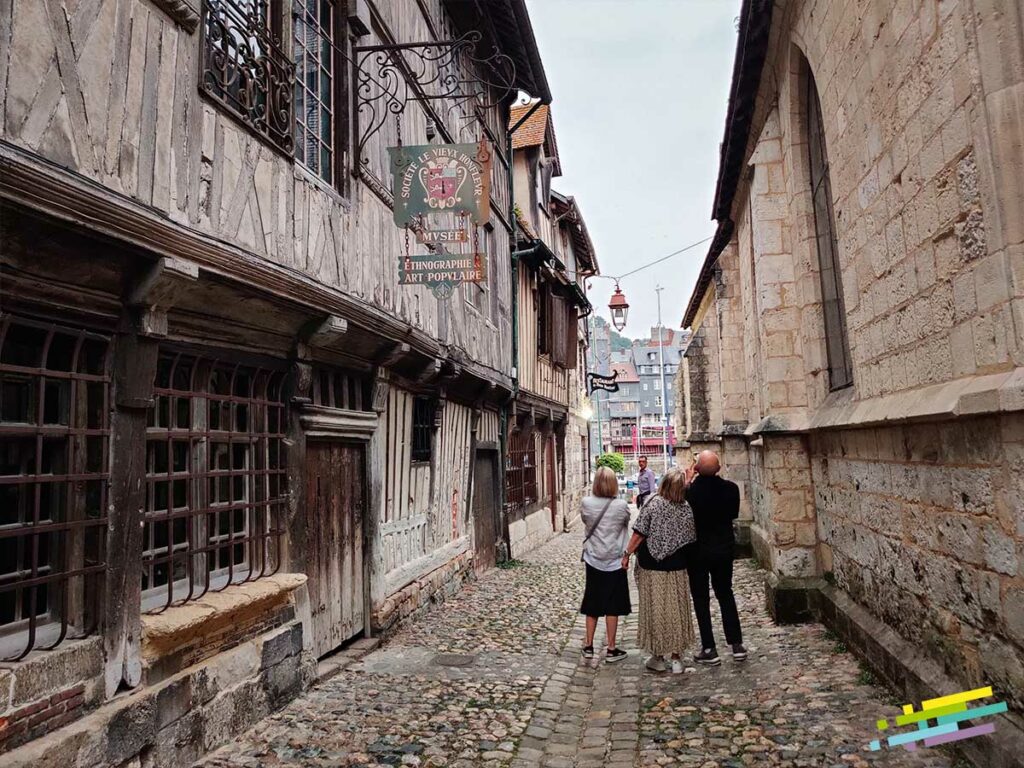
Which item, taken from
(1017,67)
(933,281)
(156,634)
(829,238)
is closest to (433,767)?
(156,634)

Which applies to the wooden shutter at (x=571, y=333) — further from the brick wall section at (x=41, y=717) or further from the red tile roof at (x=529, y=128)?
the brick wall section at (x=41, y=717)

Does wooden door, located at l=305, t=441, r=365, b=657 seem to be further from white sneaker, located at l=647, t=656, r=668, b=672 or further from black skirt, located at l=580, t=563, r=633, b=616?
white sneaker, located at l=647, t=656, r=668, b=672

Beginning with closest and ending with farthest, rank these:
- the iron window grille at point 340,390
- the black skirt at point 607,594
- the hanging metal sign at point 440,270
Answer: the iron window grille at point 340,390
the black skirt at point 607,594
the hanging metal sign at point 440,270

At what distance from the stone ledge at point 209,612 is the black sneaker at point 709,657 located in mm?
2838

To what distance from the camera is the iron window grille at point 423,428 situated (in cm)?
740

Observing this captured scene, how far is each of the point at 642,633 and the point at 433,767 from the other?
214cm

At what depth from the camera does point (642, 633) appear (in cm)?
526

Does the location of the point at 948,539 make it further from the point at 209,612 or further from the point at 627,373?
the point at 627,373

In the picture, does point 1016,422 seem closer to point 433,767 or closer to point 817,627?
point 433,767

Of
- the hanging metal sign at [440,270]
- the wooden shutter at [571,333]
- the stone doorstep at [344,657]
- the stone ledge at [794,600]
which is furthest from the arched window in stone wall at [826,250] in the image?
the wooden shutter at [571,333]

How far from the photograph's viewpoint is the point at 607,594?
5621mm

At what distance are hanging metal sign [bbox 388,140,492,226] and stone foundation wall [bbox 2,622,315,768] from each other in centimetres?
301

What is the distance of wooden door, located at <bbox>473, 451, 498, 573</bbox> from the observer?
981 centimetres
